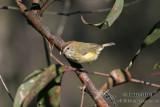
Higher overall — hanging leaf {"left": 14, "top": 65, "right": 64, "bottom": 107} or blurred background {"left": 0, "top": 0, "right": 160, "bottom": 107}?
hanging leaf {"left": 14, "top": 65, "right": 64, "bottom": 107}

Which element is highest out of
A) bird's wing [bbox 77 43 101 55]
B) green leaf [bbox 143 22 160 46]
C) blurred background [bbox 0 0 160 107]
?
green leaf [bbox 143 22 160 46]

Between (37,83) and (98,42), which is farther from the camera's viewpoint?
(98,42)

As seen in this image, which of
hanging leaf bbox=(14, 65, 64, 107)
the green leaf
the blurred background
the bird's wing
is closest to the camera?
hanging leaf bbox=(14, 65, 64, 107)

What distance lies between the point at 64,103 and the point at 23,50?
6.04ft

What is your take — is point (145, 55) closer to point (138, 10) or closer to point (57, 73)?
point (138, 10)

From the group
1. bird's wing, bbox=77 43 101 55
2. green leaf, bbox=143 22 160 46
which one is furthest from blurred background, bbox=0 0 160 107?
green leaf, bbox=143 22 160 46

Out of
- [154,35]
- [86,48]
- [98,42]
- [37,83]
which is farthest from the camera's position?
[98,42]

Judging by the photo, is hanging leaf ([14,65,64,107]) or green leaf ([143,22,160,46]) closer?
hanging leaf ([14,65,64,107])

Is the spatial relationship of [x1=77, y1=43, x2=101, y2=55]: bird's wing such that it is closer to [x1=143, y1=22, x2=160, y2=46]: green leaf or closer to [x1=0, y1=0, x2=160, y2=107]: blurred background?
[x1=143, y1=22, x2=160, y2=46]: green leaf

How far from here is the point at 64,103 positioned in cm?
634

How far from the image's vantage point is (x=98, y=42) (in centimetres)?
681

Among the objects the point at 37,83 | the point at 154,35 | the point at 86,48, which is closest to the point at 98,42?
the point at 86,48

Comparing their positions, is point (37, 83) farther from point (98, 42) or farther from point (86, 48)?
point (98, 42)

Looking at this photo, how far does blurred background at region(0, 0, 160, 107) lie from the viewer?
5.94 meters
